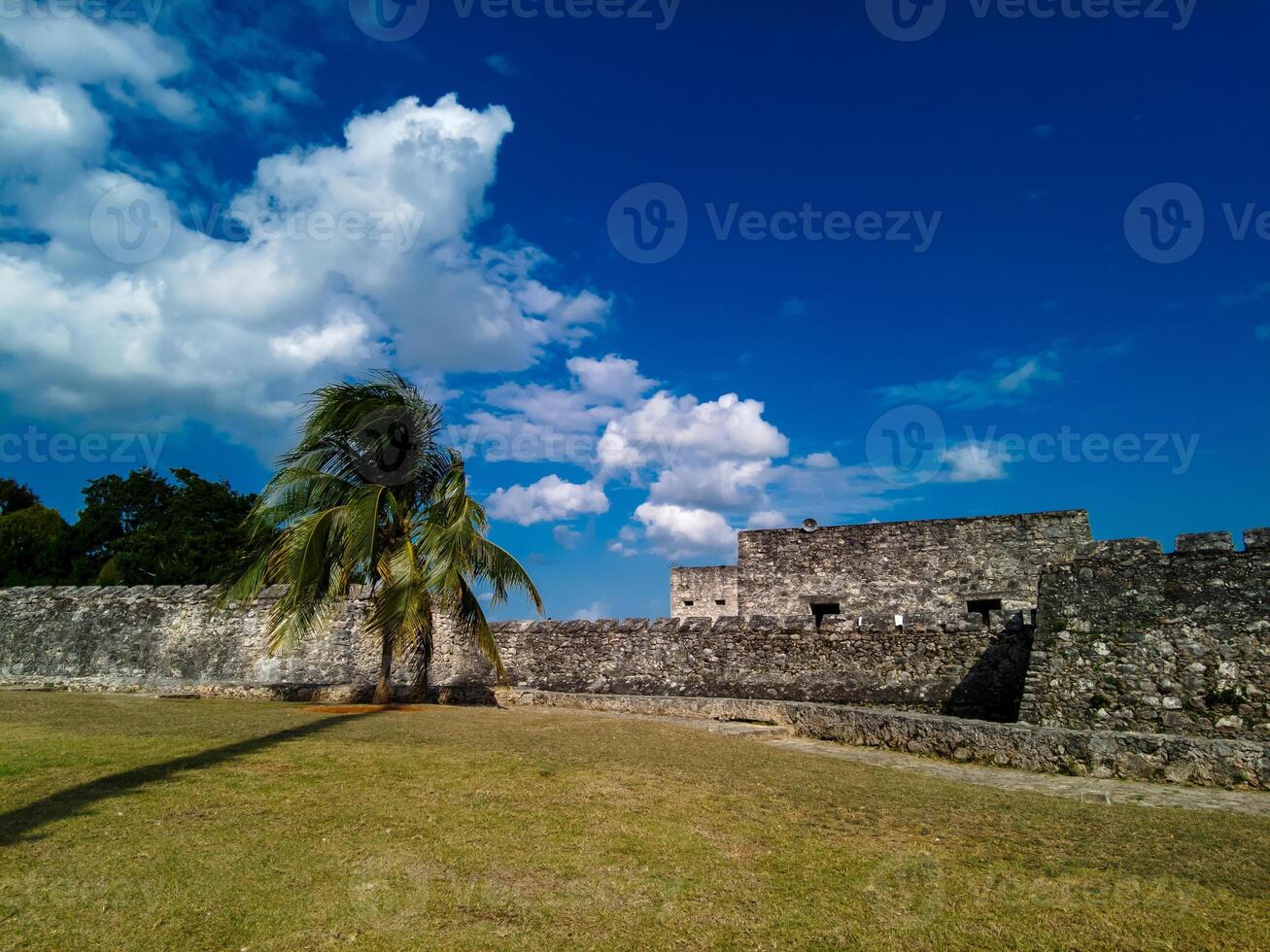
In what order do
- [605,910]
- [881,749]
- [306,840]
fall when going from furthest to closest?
[881,749] → [306,840] → [605,910]

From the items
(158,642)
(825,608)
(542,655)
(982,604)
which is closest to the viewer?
(542,655)

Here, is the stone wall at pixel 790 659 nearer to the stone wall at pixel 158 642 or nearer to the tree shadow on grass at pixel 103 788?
the stone wall at pixel 158 642

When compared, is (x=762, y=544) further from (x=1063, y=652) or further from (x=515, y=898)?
(x=515, y=898)

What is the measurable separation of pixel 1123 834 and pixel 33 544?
134 ft

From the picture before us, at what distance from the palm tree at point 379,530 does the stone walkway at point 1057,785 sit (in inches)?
182

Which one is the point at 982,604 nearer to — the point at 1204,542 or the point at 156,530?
the point at 1204,542

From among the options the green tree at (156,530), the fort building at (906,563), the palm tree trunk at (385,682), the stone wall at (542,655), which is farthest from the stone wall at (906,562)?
the green tree at (156,530)

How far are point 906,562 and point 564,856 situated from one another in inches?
555

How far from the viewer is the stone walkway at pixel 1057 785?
5.63 m

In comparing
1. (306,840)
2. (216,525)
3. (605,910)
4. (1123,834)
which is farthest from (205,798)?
(216,525)

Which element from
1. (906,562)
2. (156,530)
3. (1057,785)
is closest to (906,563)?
(906,562)

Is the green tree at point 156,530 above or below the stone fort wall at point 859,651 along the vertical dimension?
above

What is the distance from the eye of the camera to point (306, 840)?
12.7 ft

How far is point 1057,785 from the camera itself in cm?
630
